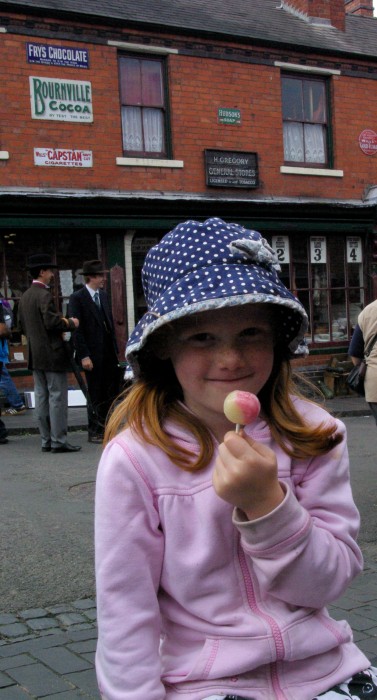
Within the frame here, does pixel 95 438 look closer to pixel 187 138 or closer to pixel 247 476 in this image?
pixel 187 138

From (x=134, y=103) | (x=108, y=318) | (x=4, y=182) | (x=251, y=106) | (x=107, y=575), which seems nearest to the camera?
(x=107, y=575)

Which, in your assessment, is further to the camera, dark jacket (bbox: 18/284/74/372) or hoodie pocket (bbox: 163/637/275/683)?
dark jacket (bbox: 18/284/74/372)

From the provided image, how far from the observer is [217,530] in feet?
5.41

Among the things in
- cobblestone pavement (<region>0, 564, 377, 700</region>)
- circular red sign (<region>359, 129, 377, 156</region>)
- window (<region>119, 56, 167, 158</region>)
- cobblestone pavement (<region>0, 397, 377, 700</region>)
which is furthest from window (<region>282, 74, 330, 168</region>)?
cobblestone pavement (<region>0, 564, 377, 700</region>)

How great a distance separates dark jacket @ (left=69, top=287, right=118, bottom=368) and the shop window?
6.52 m

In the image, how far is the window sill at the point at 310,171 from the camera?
49.4ft

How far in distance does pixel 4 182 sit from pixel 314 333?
265 inches

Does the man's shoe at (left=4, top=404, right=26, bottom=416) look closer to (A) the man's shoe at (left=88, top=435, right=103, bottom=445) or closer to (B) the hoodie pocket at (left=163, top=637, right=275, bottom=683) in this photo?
(A) the man's shoe at (left=88, top=435, right=103, bottom=445)

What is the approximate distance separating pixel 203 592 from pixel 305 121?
1486cm

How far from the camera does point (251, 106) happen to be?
14680 millimetres

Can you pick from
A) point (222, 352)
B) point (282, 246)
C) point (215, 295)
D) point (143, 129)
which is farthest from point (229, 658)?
point (282, 246)

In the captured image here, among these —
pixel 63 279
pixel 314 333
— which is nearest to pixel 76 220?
pixel 63 279

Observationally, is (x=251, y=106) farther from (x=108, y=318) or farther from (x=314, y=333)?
(x=108, y=318)

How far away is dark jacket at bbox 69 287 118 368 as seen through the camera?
9125 millimetres
